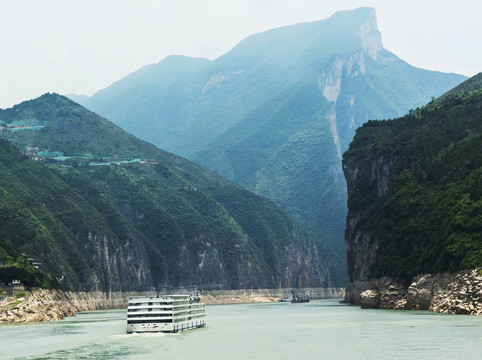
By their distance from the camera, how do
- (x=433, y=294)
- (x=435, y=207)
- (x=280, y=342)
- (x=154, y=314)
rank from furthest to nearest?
(x=435, y=207)
(x=433, y=294)
(x=154, y=314)
(x=280, y=342)

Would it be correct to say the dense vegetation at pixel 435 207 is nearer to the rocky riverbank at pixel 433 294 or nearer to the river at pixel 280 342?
the rocky riverbank at pixel 433 294

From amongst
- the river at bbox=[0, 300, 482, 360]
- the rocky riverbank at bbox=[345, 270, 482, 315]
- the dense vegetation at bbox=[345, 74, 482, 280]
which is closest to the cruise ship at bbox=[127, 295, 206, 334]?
the river at bbox=[0, 300, 482, 360]

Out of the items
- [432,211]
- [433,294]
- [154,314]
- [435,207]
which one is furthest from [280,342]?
[435,207]

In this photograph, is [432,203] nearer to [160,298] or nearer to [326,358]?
[160,298]

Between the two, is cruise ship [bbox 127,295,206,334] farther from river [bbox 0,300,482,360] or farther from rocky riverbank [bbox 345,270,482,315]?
rocky riverbank [bbox 345,270,482,315]

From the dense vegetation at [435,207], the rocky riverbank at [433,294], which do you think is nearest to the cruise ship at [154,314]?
the rocky riverbank at [433,294]

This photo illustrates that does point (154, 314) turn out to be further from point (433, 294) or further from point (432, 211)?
point (432, 211)
